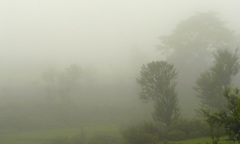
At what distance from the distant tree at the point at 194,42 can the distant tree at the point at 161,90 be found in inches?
1478

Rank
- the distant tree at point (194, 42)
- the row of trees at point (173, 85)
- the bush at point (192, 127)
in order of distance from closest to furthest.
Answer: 1. the bush at point (192, 127)
2. the row of trees at point (173, 85)
3. the distant tree at point (194, 42)

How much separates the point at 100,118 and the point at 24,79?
143 feet

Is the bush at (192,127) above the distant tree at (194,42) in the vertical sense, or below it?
below

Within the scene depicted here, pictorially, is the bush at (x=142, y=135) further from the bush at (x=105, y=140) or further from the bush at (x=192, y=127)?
the bush at (x=105, y=140)

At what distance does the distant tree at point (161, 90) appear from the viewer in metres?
29.5

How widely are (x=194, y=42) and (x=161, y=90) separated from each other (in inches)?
1851

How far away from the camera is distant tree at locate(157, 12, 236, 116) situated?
68.3m

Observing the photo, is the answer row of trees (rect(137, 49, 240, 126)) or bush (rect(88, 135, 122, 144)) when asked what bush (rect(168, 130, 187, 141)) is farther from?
bush (rect(88, 135, 122, 144))

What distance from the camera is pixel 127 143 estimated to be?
26.0 m

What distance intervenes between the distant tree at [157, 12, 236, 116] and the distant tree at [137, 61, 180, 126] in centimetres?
3754

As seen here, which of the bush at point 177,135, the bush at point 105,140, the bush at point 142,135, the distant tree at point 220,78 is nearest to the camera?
the bush at point 177,135

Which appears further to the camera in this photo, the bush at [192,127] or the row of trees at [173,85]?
the row of trees at [173,85]

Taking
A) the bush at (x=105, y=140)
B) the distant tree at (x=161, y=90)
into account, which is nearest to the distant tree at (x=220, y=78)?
the distant tree at (x=161, y=90)

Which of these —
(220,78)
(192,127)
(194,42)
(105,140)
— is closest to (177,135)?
(192,127)
